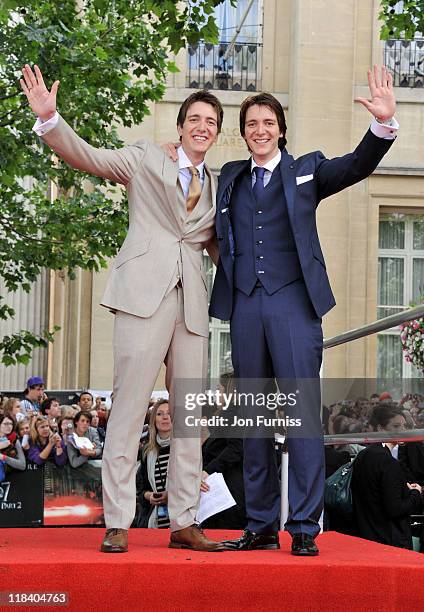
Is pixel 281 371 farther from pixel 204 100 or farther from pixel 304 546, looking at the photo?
pixel 204 100

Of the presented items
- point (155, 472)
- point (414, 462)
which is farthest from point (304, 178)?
point (414, 462)

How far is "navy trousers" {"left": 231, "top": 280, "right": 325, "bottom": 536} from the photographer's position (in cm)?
514

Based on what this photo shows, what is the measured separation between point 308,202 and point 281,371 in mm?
716

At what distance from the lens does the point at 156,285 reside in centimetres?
536

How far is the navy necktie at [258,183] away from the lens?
213 inches

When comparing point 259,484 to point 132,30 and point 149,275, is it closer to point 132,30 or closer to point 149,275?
point 149,275

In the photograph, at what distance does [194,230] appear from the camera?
18.0 feet

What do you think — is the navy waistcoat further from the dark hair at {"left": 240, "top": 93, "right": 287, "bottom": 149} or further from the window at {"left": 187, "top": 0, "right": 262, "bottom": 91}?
the window at {"left": 187, "top": 0, "right": 262, "bottom": 91}

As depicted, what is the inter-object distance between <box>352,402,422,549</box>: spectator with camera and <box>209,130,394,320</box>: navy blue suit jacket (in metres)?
2.31

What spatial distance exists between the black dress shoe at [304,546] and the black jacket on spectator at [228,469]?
288 centimetres

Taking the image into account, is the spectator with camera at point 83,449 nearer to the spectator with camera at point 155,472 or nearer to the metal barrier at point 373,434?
the spectator with camera at point 155,472

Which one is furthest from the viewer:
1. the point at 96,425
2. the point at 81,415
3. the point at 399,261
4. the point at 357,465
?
the point at 399,261

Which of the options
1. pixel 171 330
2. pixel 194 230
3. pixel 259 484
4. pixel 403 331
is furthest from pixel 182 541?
pixel 403 331

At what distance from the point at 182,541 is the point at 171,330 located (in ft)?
2.92
